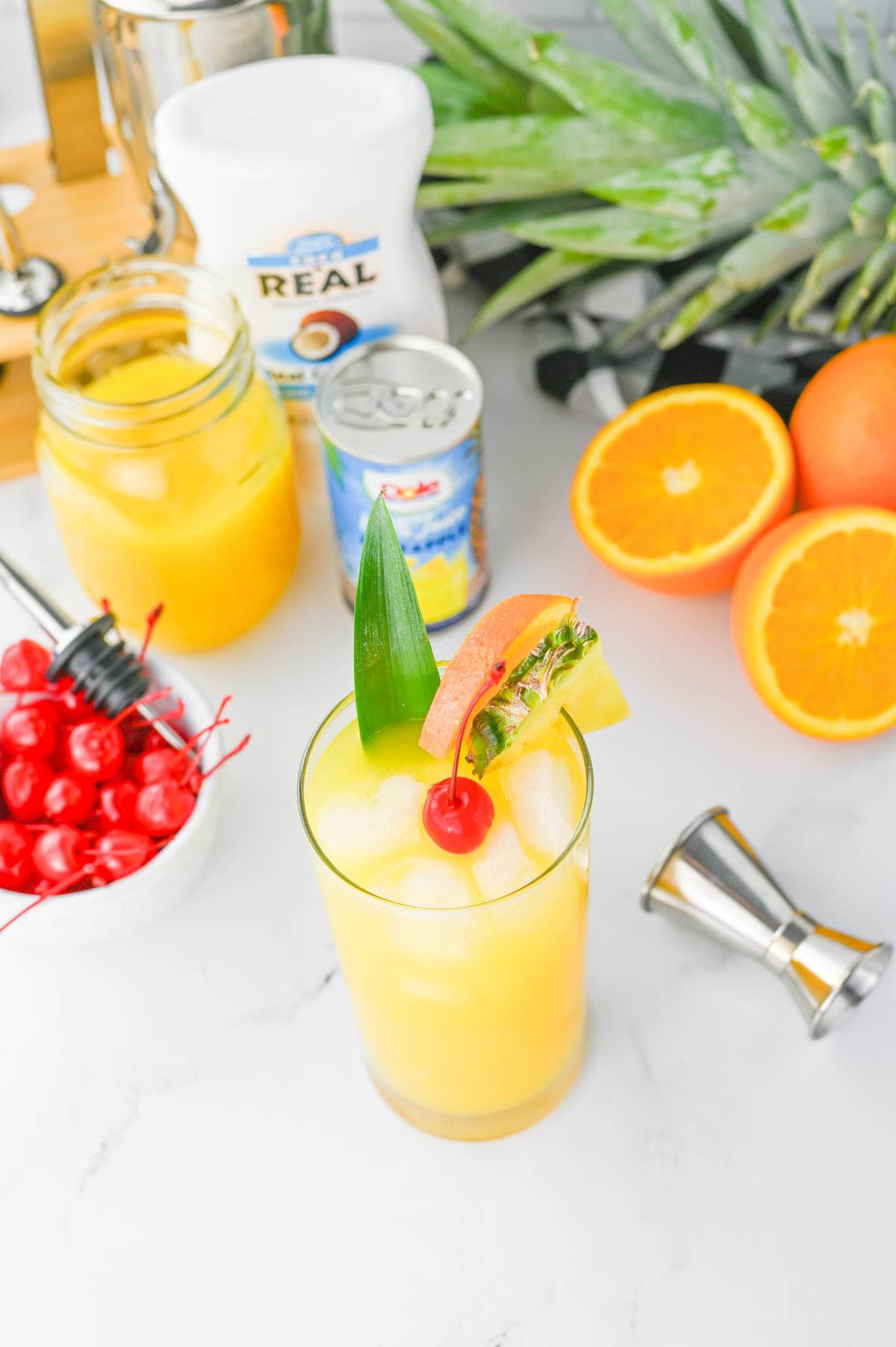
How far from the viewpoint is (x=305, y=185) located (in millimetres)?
869

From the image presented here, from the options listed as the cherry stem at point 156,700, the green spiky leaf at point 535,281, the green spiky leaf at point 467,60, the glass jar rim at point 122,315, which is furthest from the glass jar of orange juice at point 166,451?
the green spiky leaf at point 467,60

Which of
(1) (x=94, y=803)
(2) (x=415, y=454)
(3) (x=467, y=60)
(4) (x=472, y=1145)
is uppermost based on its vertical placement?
(3) (x=467, y=60)

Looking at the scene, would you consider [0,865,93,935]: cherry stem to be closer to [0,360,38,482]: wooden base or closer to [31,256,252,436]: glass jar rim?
[31,256,252,436]: glass jar rim

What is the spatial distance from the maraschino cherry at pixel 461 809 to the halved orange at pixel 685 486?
381 millimetres

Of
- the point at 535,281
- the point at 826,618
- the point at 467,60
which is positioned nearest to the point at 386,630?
the point at 826,618

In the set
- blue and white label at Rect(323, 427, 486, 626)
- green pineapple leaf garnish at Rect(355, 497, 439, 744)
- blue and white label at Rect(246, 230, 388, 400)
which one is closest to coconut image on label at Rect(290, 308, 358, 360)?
blue and white label at Rect(246, 230, 388, 400)

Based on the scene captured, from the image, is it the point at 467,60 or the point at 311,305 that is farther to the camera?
the point at 467,60

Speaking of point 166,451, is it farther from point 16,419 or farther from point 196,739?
point 16,419

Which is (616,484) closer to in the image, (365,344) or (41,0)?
(365,344)

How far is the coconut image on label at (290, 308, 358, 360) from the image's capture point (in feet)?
3.11

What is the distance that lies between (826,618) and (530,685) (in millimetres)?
362

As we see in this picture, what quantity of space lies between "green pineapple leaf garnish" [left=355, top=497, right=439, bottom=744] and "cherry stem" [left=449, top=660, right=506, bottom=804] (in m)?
0.06

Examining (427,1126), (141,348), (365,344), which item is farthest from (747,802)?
(141,348)

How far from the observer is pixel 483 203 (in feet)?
3.74
